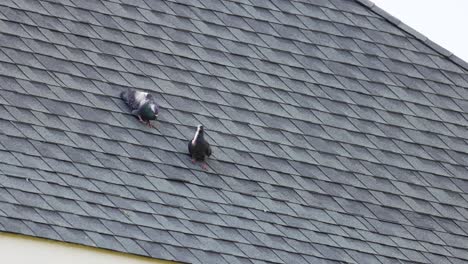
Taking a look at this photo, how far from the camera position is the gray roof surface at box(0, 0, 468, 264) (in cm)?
2412

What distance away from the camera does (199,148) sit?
24719mm

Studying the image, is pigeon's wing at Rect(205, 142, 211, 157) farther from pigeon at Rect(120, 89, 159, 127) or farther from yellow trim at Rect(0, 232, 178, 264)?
yellow trim at Rect(0, 232, 178, 264)

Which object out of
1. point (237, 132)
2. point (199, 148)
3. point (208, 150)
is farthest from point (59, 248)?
point (237, 132)

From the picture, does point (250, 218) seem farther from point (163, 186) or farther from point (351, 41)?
point (351, 41)

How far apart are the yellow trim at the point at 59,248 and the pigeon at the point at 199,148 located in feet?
4.47

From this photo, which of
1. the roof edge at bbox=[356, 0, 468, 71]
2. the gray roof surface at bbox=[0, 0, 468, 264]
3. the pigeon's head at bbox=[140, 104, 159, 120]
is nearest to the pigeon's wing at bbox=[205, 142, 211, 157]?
the gray roof surface at bbox=[0, 0, 468, 264]

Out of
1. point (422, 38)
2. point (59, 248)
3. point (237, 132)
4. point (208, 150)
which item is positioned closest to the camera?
point (59, 248)

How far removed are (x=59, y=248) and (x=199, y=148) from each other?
1.78 meters

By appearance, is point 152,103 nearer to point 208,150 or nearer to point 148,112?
point 148,112

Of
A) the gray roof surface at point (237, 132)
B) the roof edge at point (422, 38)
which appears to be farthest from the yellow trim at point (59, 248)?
the roof edge at point (422, 38)

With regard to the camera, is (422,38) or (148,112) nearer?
(148,112)

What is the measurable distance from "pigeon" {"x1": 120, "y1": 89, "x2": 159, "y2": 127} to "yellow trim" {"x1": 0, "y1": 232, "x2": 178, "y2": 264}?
169 centimetres

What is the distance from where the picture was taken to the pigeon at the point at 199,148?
81.1 feet

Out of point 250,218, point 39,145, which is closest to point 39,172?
point 39,145
